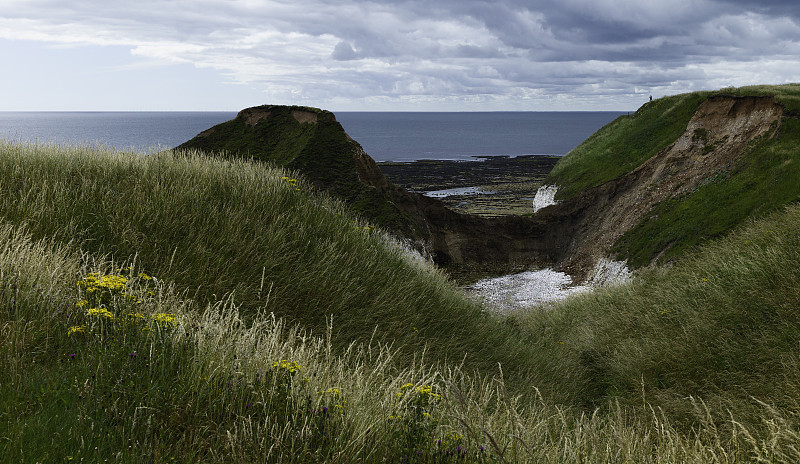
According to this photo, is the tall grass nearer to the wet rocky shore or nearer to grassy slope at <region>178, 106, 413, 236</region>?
grassy slope at <region>178, 106, 413, 236</region>

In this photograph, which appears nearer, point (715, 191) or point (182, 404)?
Result: point (182, 404)

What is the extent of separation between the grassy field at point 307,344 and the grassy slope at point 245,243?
40 millimetres

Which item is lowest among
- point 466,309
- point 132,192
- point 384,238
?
point 466,309

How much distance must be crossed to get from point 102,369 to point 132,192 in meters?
5.00

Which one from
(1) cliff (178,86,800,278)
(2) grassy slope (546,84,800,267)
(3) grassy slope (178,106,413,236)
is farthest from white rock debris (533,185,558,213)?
(3) grassy slope (178,106,413,236)

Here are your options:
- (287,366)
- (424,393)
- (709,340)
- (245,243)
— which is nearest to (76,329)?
(287,366)

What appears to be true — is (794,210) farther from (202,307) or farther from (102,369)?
(102,369)

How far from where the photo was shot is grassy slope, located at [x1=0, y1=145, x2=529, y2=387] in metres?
6.69

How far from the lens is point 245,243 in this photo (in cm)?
762

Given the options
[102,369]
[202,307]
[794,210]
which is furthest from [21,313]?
[794,210]

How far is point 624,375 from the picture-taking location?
920cm

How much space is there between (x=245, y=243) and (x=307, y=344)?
2.16 meters

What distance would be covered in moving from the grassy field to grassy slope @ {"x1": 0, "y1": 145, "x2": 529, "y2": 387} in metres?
0.04

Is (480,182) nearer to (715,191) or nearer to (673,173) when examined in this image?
(673,173)
